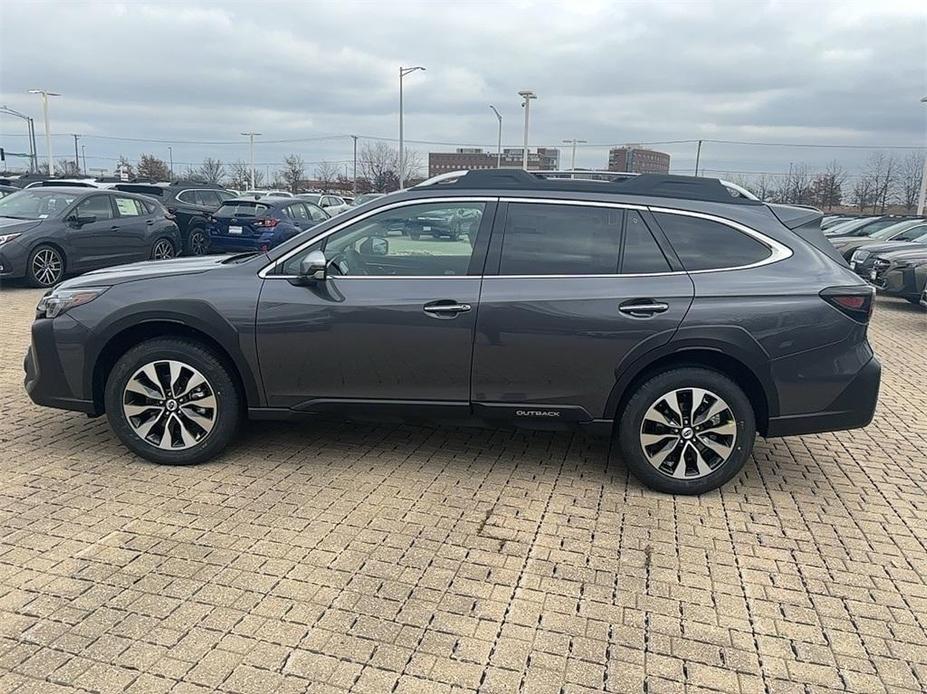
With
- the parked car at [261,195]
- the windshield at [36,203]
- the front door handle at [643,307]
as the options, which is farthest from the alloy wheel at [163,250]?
the front door handle at [643,307]

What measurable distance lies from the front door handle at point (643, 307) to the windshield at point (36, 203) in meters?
10.9

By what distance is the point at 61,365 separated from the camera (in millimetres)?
4270

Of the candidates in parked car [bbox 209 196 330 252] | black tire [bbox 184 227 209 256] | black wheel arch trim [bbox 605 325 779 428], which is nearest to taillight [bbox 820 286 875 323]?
black wheel arch trim [bbox 605 325 779 428]

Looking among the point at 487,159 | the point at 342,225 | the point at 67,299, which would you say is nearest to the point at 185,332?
the point at 67,299

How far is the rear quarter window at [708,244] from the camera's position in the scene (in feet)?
13.3

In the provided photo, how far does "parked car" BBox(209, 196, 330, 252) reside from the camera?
15.4m

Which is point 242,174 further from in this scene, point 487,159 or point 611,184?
point 611,184

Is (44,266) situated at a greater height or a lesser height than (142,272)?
lesser

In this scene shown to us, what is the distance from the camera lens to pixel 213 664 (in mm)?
2588

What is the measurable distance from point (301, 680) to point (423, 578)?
2.60ft

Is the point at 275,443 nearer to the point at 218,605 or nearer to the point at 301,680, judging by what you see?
the point at 218,605

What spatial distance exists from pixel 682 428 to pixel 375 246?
2114 mm

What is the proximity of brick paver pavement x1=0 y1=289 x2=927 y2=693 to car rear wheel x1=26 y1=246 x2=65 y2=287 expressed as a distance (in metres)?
7.38

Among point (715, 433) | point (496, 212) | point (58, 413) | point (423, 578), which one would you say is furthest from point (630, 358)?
point (58, 413)
